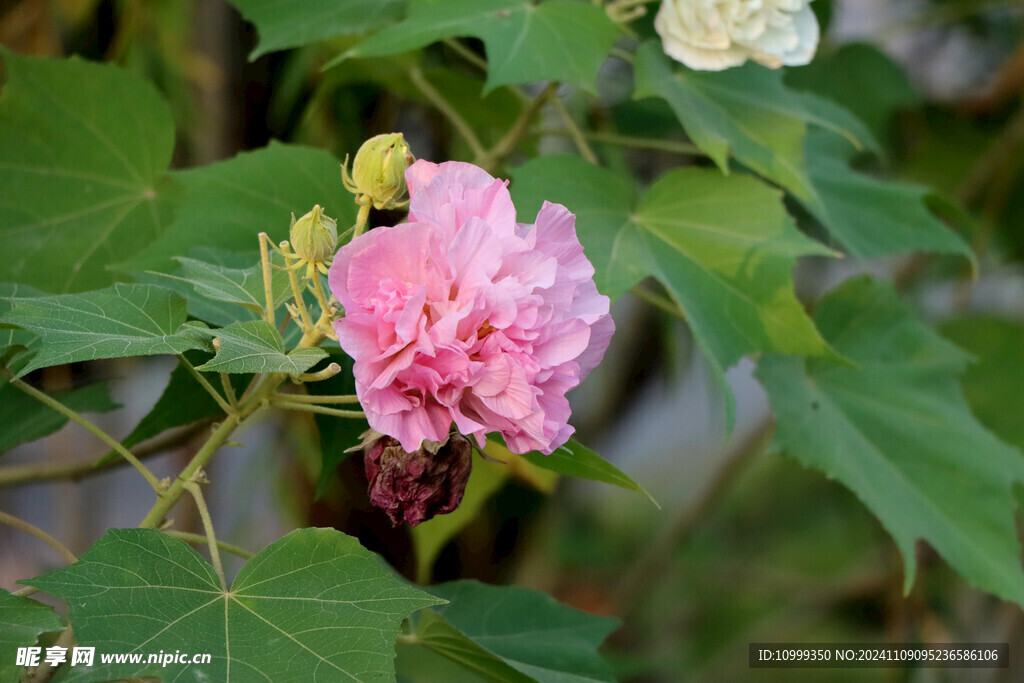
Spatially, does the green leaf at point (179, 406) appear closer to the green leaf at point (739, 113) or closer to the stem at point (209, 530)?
the stem at point (209, 530)

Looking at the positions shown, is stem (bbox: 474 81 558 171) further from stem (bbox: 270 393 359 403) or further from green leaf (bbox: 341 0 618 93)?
stem (bbox: 270 393 359 403)

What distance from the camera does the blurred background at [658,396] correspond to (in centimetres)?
119

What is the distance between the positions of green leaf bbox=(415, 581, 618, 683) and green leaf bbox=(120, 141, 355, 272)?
27cm

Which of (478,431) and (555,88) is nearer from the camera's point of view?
(478,431)

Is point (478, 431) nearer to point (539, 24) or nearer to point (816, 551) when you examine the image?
point (539, 24)

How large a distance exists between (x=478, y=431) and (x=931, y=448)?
518mm

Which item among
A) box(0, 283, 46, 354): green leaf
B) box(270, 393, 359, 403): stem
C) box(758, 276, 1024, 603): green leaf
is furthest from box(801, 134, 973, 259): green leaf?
box(0, 283, 46, 354): green leaf

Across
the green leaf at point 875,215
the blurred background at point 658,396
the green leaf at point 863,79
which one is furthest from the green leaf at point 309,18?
the green leaf at point 863,79

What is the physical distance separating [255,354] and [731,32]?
0.45 m

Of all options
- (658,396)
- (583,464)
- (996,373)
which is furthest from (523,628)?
(658,396)

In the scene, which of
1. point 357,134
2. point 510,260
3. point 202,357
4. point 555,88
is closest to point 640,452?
point 357,134

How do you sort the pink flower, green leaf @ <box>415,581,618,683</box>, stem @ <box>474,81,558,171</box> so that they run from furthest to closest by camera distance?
stem @ <box>474,81,558,171</box>, green leaf @ <box>415,581,618,683</box>, the pink flower

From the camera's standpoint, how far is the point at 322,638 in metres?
0.41

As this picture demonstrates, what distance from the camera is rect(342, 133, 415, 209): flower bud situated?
0.42 metres
